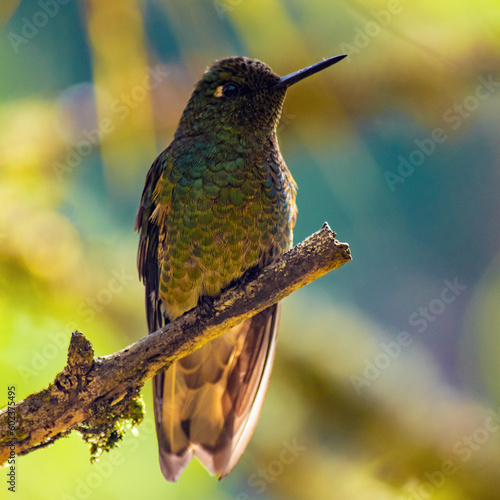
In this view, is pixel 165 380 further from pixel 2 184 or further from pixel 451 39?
pixel 451 39

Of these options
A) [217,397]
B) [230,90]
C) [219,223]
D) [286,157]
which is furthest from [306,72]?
[217,397]

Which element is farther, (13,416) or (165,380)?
(165,380)

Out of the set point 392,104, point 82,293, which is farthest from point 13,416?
point 392,104

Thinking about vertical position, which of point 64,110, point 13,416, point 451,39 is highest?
point 64,110

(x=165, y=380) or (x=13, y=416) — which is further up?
(x=165, y=380)

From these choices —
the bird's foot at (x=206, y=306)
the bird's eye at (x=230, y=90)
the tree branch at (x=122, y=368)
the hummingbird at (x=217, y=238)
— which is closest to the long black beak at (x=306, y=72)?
the hummingbird at (x=217, y=238)
